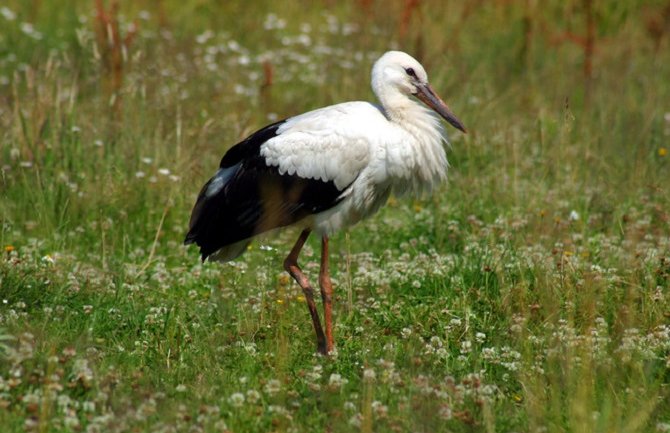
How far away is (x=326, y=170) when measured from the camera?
206 inches

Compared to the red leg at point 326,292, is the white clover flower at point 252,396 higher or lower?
higher

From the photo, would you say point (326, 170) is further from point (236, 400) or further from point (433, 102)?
point (236, 400)

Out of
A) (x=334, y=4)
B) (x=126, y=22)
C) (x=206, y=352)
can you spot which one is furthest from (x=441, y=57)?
(x=206, y=352)

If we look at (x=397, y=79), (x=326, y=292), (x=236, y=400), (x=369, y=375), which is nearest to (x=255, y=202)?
(x=326, y=292)

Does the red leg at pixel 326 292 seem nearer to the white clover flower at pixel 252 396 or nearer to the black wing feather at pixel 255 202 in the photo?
the black wing feather at pixel 255 202

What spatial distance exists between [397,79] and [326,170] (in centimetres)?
64

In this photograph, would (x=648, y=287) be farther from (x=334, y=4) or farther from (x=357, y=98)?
(x=334, y=4)

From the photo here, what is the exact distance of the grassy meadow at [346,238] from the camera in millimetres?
4047

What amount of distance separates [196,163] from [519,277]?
8.18ft

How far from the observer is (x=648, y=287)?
17.1ft

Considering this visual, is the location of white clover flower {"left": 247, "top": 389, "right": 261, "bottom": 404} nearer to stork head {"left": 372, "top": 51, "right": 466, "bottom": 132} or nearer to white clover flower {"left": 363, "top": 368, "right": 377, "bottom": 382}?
white clover flower {"left": 363, "top": 368, "right": 377, "bottom": 382}

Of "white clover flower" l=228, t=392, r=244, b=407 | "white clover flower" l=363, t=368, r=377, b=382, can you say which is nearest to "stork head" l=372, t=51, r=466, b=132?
"white clover flower" l=363, t=368, r=377, b=382

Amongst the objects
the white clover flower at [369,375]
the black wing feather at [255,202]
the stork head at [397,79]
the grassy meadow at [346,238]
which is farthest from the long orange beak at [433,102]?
the white clover flower at [369,375]

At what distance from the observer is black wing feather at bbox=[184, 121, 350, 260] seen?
5336 mm
